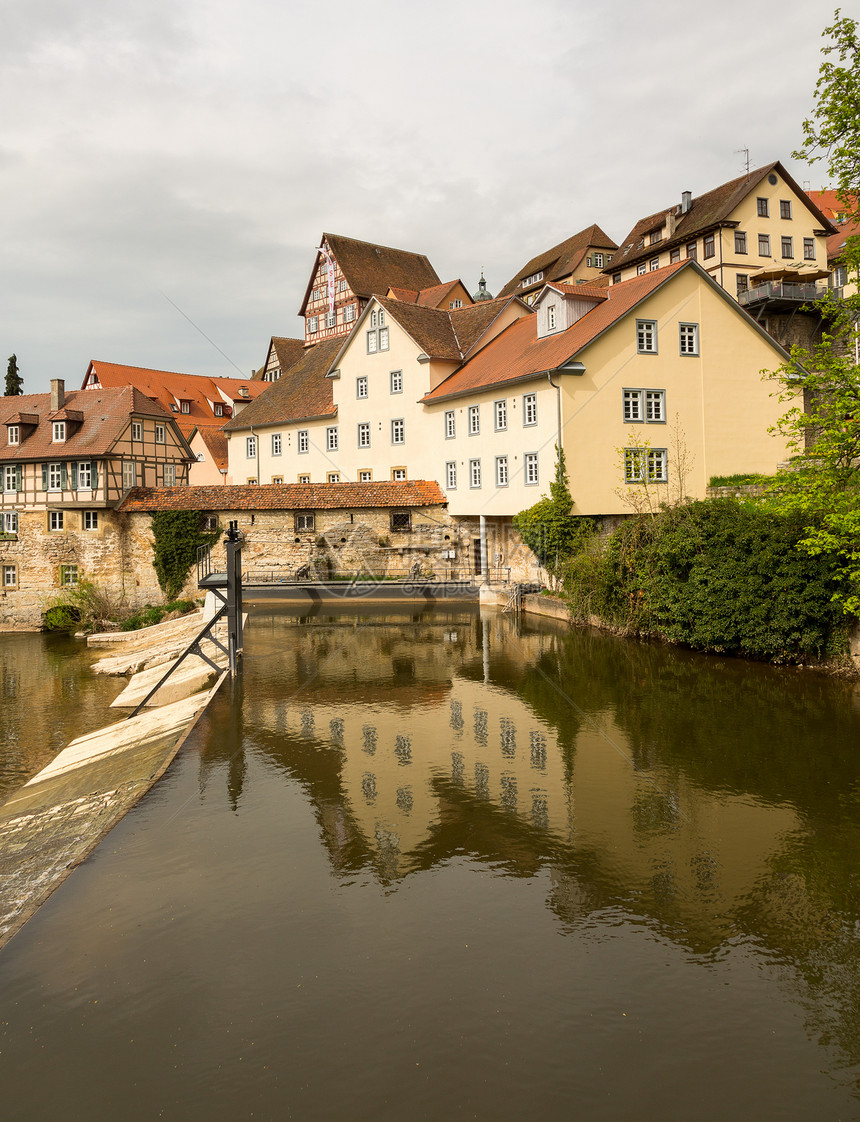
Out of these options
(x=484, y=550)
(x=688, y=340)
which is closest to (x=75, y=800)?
(x=484, y=550)

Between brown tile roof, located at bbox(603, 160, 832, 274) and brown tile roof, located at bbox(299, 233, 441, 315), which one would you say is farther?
brown tile roof, located at bbox(299, 233, 441, 315)

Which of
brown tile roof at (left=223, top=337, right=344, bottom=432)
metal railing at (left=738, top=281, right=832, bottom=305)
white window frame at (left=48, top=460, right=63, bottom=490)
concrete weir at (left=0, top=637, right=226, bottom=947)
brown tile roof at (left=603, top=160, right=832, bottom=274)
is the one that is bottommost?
concrete weir at (left=0, top=637, right=226, bottom=947)

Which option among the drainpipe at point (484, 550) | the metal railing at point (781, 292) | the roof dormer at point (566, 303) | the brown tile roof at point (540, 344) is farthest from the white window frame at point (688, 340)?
the metal railing at point (781, 292)

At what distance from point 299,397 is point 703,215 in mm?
21704

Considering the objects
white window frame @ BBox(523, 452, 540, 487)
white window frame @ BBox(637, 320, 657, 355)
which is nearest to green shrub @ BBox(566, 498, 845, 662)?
white window frame @ BBox(523, 452, 540, 487)

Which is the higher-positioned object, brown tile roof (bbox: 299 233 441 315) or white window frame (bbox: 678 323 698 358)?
brown tile roof (bbox: 299 233 441 315)

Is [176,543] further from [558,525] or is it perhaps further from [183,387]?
[183,387]

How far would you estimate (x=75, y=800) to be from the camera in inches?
406

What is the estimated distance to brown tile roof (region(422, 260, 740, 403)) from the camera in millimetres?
24469

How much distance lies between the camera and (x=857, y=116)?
12891 millimetres

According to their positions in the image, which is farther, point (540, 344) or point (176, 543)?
point (176, 543)

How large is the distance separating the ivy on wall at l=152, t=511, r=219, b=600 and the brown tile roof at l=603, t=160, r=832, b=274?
2689 cm

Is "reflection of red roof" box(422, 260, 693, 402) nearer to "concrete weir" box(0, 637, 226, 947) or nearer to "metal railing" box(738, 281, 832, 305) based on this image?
"metal railing" box(738, 281, 832, 305)

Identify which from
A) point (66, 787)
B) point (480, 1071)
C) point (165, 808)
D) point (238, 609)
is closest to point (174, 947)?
point (480, 1071)
